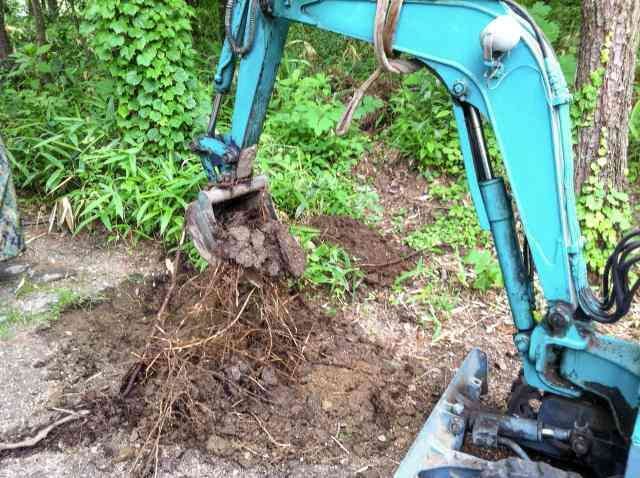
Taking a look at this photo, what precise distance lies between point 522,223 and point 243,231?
1.32 metres

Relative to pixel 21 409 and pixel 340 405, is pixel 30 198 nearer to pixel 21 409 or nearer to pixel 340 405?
pixel 21 409

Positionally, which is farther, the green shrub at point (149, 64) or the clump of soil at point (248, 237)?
the green shrub at point (149, 64)

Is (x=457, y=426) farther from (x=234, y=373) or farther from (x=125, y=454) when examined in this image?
(x=125, y=454)

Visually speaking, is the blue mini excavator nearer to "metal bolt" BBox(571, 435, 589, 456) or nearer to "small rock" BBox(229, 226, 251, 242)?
"metal bolt" BBox(571, 435, 589, 456)

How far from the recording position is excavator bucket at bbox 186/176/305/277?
9.77 feet

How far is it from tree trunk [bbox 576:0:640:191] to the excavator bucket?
240 centimetres

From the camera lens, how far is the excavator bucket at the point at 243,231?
2.98 metres

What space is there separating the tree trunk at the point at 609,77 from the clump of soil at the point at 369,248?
4.44 ft

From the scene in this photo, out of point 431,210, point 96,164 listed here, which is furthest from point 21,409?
point 431,210

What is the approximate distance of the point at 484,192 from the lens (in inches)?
95.5

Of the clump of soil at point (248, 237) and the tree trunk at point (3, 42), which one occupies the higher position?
the tree trunk at point (3, 42)

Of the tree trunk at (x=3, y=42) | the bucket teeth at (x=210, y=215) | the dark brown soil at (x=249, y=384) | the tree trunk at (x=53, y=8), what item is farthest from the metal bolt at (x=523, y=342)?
the tree trunk at (x=53, y=8)

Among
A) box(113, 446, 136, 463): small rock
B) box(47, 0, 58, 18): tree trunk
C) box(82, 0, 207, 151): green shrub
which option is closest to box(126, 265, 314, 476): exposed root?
box(113, 446, 136, 463): small rock

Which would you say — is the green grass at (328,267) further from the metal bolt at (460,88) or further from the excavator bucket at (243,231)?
the metal bolt at (460,88)
